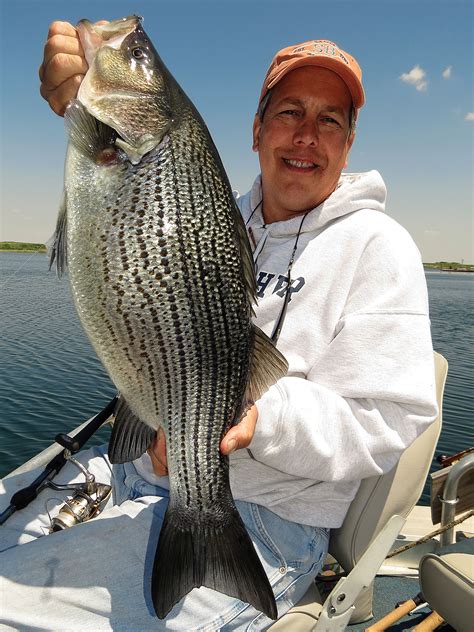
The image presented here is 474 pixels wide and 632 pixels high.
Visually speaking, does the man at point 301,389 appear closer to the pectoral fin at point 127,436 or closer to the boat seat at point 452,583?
the pectoral fin at point 127,436

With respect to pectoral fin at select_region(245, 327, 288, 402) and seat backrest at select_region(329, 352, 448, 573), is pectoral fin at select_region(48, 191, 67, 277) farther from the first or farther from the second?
seat backrest at select_region(329, 352, 448, 573)

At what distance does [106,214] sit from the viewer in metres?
1.96

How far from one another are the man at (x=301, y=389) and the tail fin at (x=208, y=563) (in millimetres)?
268

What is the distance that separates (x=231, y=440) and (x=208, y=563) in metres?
0.51

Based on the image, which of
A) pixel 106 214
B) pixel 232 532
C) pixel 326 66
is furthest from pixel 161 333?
pixel 326 66

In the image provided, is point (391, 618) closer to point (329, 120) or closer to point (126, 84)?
point (329, 120)

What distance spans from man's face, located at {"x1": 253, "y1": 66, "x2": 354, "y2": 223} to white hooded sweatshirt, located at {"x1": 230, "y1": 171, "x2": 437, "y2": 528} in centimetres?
17

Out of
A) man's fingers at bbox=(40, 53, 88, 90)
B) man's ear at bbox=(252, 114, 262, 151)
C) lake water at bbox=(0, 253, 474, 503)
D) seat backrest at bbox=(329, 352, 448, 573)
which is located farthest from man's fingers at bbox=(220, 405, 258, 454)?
lake water at bbox=(0, 253, 474, 503)

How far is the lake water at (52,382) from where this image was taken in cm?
1053

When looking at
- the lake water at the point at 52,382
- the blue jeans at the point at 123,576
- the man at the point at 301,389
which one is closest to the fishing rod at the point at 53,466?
the man at the point at 301,389

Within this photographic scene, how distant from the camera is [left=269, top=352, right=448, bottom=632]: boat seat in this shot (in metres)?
2.38

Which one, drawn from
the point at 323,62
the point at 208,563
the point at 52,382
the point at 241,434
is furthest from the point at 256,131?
the point at 52,382

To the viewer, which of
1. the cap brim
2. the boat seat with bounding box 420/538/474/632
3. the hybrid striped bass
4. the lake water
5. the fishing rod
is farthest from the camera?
the lake water

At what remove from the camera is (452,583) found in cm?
262
